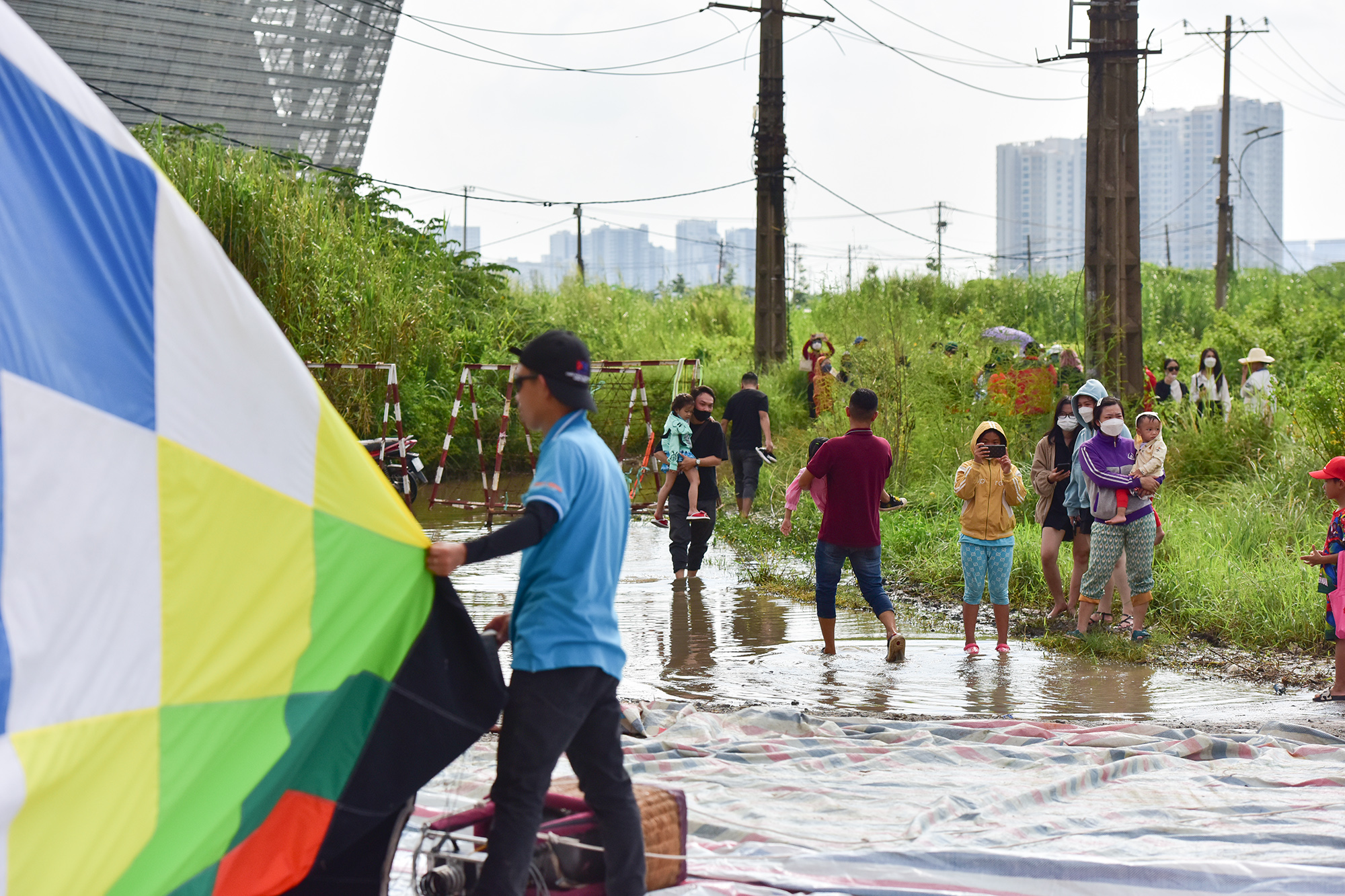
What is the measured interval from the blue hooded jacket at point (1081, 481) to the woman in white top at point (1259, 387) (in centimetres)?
539

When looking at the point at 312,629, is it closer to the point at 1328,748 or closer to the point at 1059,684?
the point at 1328,748

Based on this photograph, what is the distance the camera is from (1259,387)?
48.8ft

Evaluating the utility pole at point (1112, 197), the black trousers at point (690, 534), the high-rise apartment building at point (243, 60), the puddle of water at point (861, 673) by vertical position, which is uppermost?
the high-rise apartment building at point (243, 60)

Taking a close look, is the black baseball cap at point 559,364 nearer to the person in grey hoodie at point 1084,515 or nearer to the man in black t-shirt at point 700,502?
the person in grey hoodie at point 1084,515

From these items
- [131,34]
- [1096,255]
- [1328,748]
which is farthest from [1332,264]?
[1328,748]

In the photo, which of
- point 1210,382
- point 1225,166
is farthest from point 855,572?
point 1225,166

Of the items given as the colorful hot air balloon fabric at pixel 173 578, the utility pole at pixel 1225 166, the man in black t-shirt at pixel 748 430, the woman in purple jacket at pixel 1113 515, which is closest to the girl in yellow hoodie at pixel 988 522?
the woman in purple jacket at pixel 1113 515

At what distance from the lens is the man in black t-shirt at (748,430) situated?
1516 centimetres

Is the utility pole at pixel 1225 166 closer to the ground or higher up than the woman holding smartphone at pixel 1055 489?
higher up

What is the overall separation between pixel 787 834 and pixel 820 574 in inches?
150

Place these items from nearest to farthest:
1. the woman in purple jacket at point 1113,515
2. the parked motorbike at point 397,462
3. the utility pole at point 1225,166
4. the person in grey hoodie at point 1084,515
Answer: the woman in purple jacket at point 1113,515 → the person in grey hoodie at point 1084,515 → the parked motorbike at point 397,462 → the utility pole at point 1225,166

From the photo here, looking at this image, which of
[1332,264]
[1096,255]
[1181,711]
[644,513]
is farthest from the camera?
[1332,264]

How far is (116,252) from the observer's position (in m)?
2.94

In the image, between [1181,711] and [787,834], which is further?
[1181,711]
